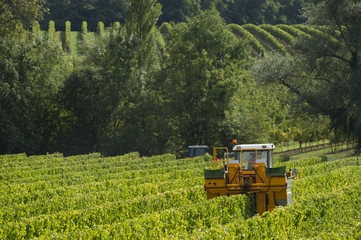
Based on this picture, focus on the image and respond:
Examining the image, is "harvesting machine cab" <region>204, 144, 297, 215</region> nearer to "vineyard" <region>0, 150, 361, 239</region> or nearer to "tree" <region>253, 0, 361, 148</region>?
"vineyard" <region>0, 150, 361, 239</region>

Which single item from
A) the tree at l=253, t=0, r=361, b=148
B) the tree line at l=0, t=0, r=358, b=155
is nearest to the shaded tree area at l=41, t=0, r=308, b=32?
the tree line at l=0, t=0, r=358, b=155

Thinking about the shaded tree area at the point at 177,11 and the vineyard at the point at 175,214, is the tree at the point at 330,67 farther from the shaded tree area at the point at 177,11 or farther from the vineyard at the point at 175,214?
the shaded tree area at the point at 177,11

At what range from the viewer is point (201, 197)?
15.2m

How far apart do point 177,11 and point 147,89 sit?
184ft

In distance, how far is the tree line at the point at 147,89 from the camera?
3700cm

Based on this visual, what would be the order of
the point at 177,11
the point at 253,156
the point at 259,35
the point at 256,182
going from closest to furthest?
the point at 256,182, the point at 253,156, the point at 259,35, the point at 177,11

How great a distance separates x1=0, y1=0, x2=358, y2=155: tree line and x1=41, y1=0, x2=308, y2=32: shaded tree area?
5025 cm

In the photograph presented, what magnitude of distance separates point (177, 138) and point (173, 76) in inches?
245

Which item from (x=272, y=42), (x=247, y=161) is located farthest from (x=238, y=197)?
(x=272, y=42)

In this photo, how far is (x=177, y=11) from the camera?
94.8m

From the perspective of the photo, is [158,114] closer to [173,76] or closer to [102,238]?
[173,76]

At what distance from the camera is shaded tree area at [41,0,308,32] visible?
95562mm

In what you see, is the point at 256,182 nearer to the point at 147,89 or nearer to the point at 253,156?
the point at 253,156

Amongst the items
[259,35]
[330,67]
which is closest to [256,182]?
[330,67]
